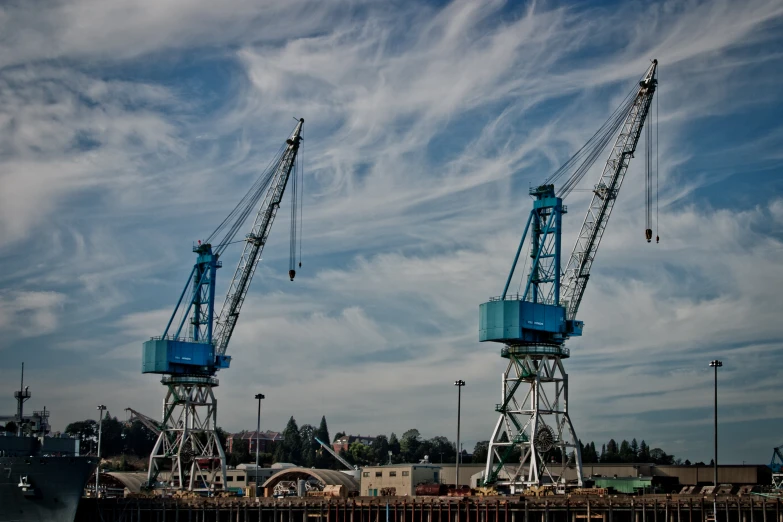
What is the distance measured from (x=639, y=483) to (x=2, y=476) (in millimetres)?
69537

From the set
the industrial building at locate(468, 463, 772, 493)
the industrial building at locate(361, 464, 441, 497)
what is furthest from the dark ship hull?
the industrial building at locate(468, 463, 772, 493)

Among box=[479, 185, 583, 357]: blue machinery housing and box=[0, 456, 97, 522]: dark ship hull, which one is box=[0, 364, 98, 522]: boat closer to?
box=[0, 456, 97, 522]: dark ship hull

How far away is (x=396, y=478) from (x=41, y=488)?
51.9 metres

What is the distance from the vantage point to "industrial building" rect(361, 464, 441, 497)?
433 feet

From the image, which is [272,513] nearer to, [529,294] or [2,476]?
[2,476]

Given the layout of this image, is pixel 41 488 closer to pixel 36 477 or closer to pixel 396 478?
pixel 36 477

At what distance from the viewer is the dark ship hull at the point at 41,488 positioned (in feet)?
316

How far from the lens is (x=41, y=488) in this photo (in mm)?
97500

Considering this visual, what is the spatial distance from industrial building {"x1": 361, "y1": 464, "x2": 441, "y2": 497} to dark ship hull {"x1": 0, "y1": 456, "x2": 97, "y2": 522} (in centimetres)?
4378

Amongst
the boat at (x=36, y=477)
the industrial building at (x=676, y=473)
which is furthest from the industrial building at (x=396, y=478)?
the boat at (x=36, y=477)

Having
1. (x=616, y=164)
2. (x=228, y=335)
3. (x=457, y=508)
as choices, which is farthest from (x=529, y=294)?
(x=228, y=335)

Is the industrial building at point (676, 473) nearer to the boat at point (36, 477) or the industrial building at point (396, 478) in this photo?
the industrial building at point (396, 478)

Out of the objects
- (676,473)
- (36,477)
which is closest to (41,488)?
(36,477)

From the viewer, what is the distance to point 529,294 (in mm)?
112438
